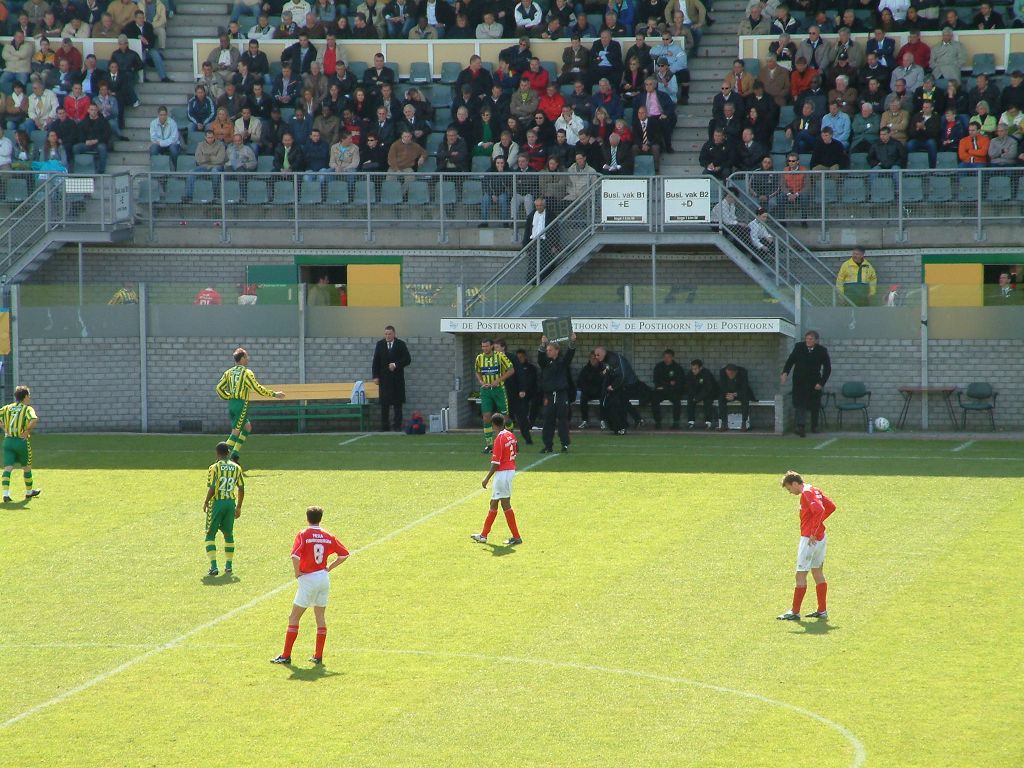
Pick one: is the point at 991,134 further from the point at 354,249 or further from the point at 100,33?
the point at 100,33

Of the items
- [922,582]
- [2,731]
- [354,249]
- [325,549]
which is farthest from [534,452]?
[2,731]

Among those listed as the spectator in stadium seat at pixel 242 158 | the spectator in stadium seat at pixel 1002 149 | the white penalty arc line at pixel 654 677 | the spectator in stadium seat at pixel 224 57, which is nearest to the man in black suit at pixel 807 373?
the spectator in stadium seat at pixel 1002 149

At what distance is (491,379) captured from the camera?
27172 mm

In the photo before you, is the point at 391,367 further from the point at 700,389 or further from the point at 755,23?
the point at 755,23

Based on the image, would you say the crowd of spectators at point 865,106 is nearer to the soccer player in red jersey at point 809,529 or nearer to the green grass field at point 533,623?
the green grass field at point 533,623

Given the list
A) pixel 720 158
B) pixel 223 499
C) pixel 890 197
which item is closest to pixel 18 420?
pixel 223 499

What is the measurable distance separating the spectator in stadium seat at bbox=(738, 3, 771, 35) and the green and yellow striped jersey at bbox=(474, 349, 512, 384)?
13.5m

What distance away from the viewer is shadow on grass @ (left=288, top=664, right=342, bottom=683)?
575 inches

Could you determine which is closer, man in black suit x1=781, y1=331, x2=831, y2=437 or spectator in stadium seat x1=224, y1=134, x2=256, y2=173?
man in black suit x1=781, y1=331, x2=831, y2=437

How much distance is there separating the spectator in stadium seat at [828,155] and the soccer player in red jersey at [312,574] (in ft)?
66.6

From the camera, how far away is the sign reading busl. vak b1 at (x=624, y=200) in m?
31.7

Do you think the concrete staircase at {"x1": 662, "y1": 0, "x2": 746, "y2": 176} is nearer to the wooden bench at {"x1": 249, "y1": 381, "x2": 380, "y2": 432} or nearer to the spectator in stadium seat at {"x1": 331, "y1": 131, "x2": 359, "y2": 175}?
the spectator in stadium seat at {"x1": 331, "y1": 131, "x2": 359, "y2": 175}

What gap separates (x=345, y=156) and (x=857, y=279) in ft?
37.8

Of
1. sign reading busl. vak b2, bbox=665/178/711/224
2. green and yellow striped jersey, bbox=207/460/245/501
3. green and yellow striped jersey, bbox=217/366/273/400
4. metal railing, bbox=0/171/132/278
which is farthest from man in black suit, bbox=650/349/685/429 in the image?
green and yellow striped jersey, bbox=207/460/245/501
